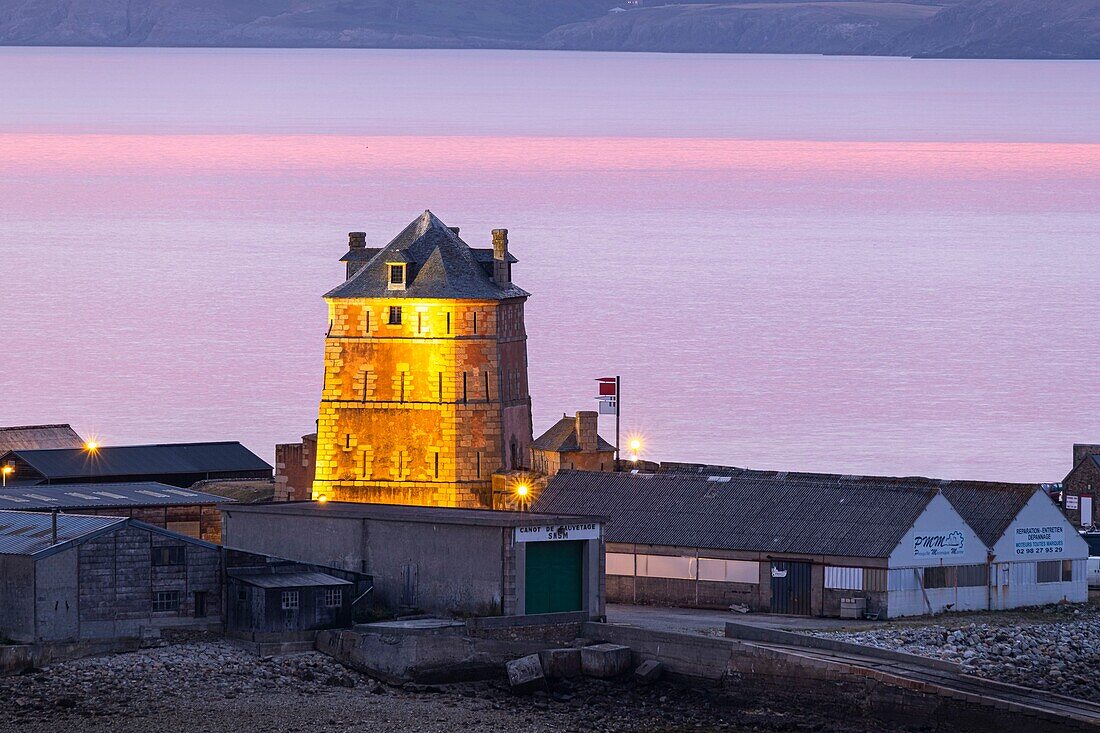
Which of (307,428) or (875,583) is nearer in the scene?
(875,583)

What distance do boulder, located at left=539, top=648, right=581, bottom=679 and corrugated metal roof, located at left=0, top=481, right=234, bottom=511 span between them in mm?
14395

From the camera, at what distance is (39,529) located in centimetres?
6169

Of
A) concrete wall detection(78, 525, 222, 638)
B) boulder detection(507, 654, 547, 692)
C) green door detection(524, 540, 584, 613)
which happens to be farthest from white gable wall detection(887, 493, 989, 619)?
concrete wall detection(78, 525, 222, 638)

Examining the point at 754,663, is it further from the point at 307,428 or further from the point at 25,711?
the point at 307,428

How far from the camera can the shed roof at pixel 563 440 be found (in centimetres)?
7881

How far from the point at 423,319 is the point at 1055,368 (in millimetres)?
72000

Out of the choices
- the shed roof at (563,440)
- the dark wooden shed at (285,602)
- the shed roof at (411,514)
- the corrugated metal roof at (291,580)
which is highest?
the shed roof at (563,440)

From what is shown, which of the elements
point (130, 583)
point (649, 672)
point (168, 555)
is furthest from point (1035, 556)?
point (130, 583)

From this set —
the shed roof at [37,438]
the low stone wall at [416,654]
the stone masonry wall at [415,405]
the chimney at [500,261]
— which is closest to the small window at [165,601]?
Result: the low stone wall at [416,654]

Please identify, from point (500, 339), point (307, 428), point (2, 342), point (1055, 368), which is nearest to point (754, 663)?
point (500, 339)

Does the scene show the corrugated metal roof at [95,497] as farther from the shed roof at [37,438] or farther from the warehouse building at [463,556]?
the shed roof at [37,438]

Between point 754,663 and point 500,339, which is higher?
point 500,339

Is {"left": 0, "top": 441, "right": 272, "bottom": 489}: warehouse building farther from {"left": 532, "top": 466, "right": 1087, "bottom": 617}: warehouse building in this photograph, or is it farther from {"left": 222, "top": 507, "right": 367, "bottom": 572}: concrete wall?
{"left": 532, "top": 466, "right": 1087, "bottom": 617}: warehouse building

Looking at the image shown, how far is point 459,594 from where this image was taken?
6372 cm
